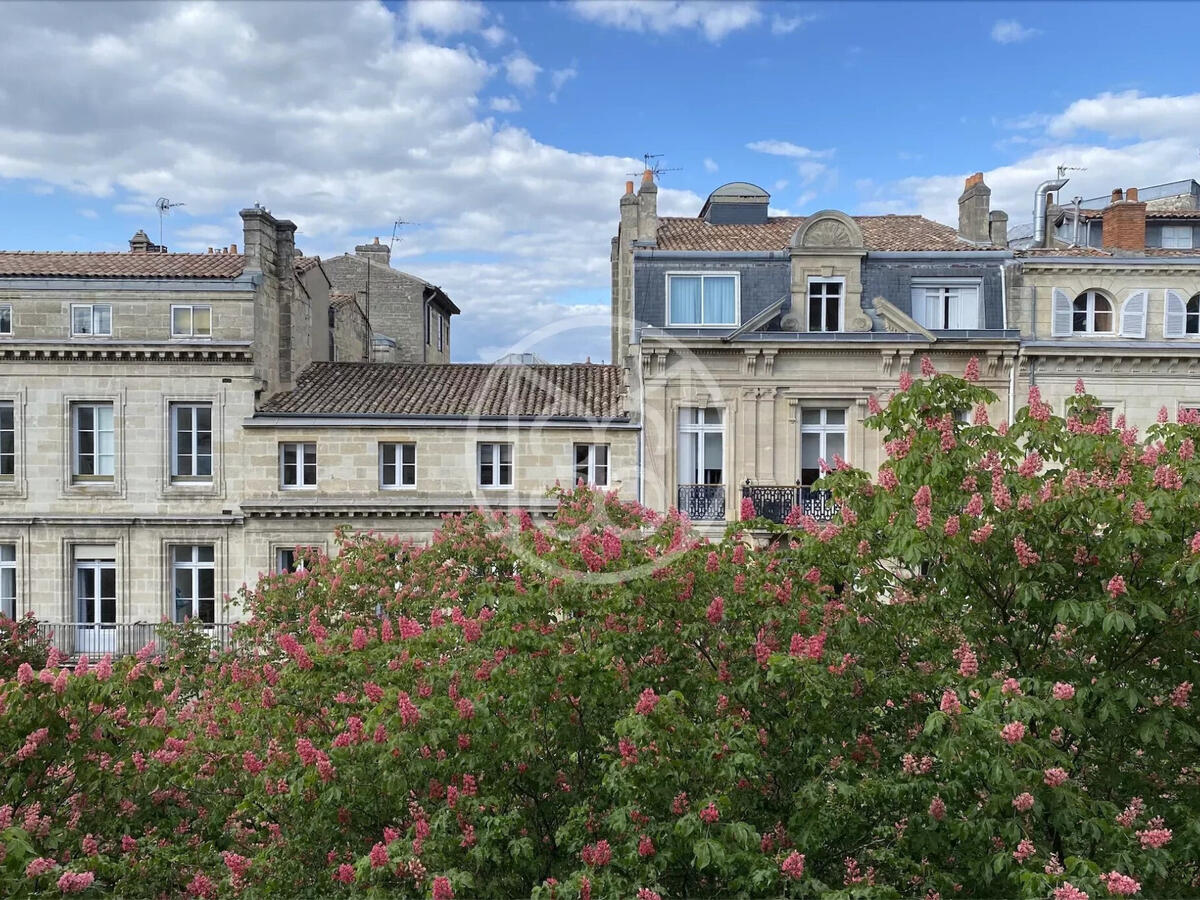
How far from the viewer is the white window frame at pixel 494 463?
21719 mm

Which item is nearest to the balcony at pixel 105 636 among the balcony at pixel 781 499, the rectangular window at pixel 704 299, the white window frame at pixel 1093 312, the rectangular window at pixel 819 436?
the balcony at pixel 781 499

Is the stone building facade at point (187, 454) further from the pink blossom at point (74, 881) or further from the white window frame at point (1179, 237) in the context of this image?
the white window frame at point (1179, 237)

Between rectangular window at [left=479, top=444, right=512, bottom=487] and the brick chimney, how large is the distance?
53.4ft

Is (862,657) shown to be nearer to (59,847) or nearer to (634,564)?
(634,564)

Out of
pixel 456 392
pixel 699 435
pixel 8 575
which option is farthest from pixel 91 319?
pixel 699 435

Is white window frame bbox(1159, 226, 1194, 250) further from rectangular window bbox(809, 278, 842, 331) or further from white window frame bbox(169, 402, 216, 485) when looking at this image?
white window frame bbox(169, 402, 216, 485)

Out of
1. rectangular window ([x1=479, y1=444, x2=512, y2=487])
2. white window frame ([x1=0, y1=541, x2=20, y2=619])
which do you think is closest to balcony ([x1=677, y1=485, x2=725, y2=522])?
rectangular window ([x1=479, y1=444, x2=512, y2=487])

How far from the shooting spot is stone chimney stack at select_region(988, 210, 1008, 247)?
22.4 metres

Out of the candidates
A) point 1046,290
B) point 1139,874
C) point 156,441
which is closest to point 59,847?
point 1139,874

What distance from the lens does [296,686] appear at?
30.7 ft

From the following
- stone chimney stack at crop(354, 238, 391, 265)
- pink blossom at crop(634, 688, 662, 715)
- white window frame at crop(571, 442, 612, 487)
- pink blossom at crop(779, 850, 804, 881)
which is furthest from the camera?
stone chimney stack at crop(354, 238, 391, 265)

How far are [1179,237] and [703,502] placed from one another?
18.2 metres

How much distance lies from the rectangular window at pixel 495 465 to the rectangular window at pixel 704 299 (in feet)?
16.9

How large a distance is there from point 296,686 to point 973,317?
705 inches
